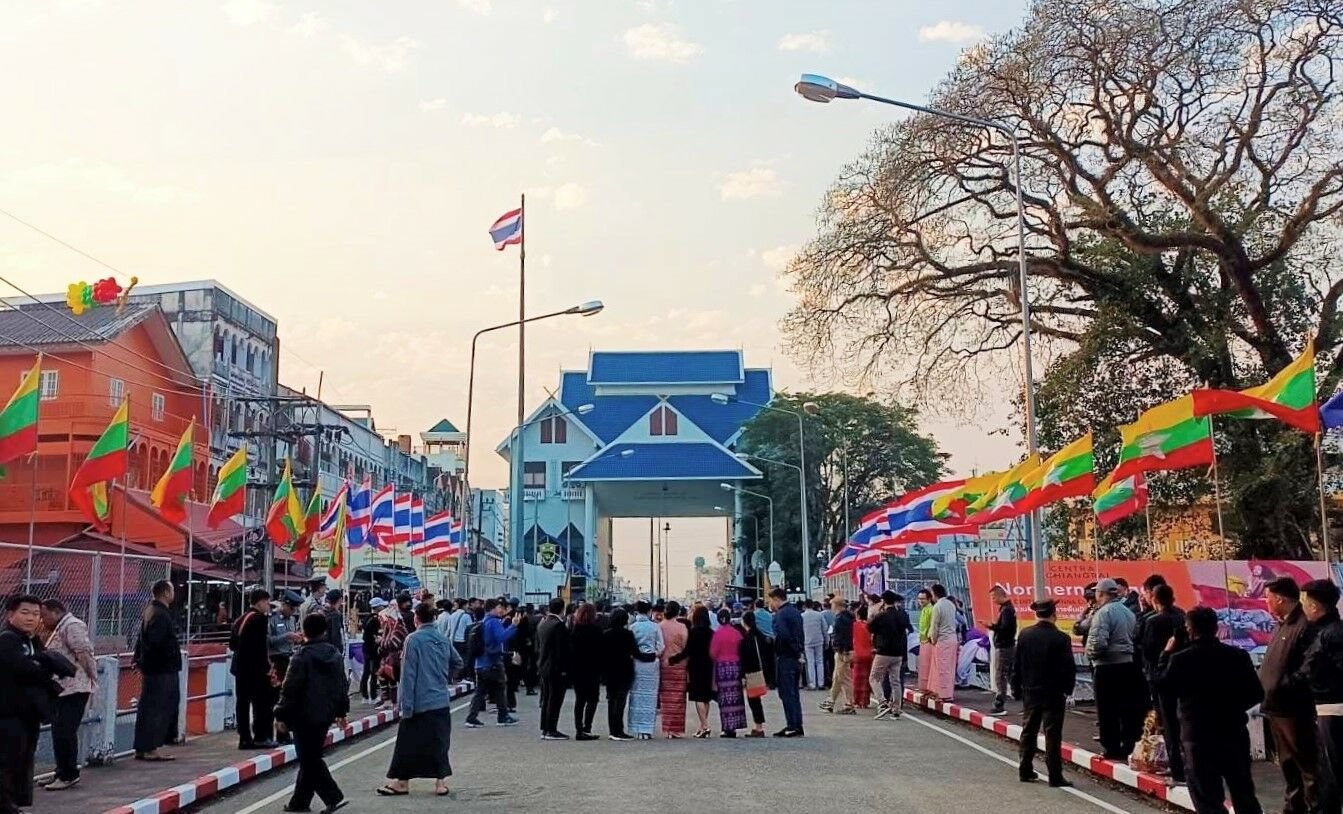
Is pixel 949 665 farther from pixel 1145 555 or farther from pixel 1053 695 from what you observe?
pixel 1145 555

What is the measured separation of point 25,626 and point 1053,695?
8339 millimetres

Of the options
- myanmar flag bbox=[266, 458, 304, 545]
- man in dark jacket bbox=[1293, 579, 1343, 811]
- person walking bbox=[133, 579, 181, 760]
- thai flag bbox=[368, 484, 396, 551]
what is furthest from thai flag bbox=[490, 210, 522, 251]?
man in dark jacket bbox=[1293, 579, 1343, 811]

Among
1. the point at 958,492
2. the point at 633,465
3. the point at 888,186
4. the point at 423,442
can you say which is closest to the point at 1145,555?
the point at 958,492

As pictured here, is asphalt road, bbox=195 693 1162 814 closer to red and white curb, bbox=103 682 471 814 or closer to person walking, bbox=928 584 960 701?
red and white curb, bbox=103 682 471 814

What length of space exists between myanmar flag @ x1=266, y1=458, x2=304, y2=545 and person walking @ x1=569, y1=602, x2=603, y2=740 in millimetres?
14450

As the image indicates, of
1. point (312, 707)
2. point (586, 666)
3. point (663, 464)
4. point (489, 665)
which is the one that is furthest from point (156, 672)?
point (663, 464)

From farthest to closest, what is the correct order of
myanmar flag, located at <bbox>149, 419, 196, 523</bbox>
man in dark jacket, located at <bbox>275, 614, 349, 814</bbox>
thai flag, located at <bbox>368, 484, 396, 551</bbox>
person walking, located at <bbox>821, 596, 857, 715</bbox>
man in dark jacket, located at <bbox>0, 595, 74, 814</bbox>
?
thai flag, located at <bbox>368, 484, 396, 551</bbox> < myanmar flag, located at <bbox>149, 419, 196, 523</bbox> < person walking, located at <bbox>821, 596, 857, 715</bbox> < man in dark jacket, located at <bbox>275, 614, 349, 814</bbox> < man in dark jacket, located at <bbox>0, 595, 74, 814</bbox>

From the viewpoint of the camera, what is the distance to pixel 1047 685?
36.4ft

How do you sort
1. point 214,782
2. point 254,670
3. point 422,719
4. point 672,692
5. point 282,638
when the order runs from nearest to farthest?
point 422,719 → point 214,782 → point 254,670 → point 282,638 → point 672,692

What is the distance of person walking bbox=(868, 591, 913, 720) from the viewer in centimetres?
1802

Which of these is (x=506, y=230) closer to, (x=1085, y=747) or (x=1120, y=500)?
(x=1120, y=500)

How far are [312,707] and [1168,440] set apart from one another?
9.90 meters

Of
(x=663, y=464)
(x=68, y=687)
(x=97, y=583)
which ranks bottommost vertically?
(x=68, y=687)

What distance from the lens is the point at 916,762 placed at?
1284 centimetres
